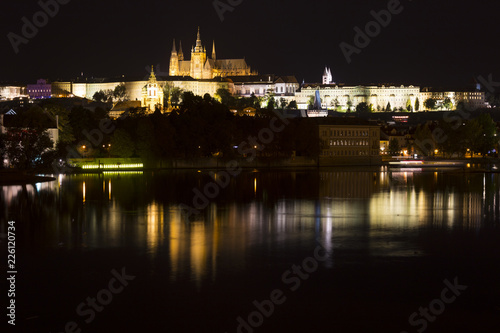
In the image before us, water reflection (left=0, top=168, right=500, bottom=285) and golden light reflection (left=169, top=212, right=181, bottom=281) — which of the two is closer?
golden light reflection (left=169, top=212, right=181, bottom=281)

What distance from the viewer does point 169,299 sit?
1184cm

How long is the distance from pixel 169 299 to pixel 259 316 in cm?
166

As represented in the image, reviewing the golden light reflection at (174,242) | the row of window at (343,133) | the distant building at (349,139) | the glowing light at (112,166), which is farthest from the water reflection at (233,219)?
the row of window at (343,133)

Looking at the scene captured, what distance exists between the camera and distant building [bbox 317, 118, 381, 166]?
84.1m

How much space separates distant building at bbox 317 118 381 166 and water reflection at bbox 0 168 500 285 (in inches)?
1898

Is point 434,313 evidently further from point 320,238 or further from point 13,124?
point 13,124

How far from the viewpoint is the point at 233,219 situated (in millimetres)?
22047

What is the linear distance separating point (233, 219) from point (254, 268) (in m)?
7.81

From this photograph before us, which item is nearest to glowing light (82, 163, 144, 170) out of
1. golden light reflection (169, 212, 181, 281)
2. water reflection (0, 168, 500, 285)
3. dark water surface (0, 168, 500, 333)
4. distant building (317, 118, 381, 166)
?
water reflection (0, 168, 500, 285)

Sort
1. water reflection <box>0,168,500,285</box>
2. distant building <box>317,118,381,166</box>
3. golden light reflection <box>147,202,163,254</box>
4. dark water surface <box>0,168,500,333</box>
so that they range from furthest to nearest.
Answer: distant building <box>317,118,381,166</box> < golden light reflection <box>147,202,163,254</box> < water reflection <box>0,168,500,285</box> < dark water surface <box>0,168,500,333</box>

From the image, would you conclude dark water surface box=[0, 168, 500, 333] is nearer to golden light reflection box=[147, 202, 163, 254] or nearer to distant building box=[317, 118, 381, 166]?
golden light reflection box=[147, 202, 163, 254]

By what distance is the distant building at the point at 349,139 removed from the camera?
8406 cm

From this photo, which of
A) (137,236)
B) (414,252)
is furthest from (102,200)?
(414,252)

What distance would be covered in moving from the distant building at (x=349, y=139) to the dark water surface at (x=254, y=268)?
190 feet
